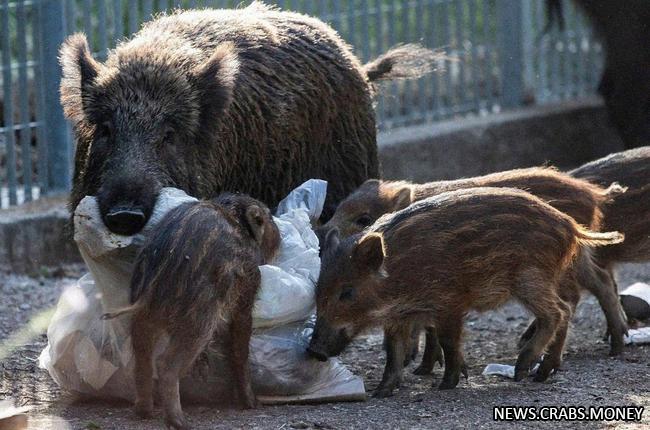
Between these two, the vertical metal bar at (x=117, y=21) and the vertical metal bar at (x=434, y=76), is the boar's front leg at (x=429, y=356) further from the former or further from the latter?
the vertical metal bar at (x=434, y=76)

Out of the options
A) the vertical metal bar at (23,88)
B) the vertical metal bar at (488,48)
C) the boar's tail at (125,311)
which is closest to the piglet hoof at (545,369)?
the boar's tail at (125,311)

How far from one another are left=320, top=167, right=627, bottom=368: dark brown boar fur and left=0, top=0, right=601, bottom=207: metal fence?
189cm

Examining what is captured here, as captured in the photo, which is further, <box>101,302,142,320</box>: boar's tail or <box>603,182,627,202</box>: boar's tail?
<box>603,182,627,202</box>: boar's tail

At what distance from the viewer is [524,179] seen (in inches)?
239

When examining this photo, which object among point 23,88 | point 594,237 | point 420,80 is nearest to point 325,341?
point 594,237

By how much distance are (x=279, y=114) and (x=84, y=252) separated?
1.47 m

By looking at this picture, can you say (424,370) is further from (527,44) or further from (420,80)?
(527,44)

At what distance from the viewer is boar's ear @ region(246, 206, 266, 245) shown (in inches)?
205

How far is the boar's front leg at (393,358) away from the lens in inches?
213

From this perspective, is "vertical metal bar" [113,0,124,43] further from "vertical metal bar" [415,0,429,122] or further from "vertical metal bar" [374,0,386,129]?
"vertical metal bar" [415,0,429,122]

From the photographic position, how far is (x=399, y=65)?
23.7 ft

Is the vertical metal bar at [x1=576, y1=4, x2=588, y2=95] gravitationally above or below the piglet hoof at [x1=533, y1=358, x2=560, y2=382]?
above

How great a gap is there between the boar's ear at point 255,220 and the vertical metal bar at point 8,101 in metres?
2.85

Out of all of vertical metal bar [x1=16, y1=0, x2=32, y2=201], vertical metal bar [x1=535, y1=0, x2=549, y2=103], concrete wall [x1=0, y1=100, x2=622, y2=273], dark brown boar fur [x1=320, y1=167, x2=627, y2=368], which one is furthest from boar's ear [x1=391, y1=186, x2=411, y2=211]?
vertical metal bar [x1=535, y1=0, x2=549, y2=103]
